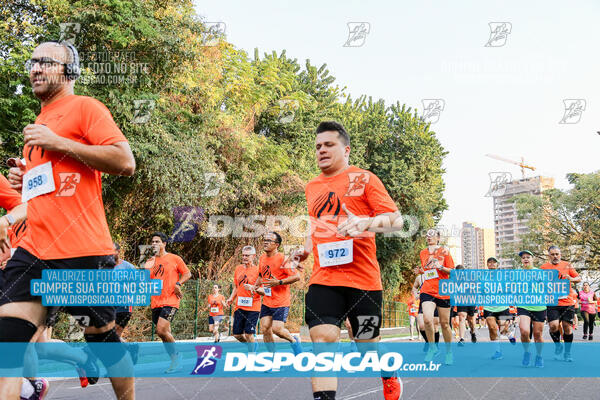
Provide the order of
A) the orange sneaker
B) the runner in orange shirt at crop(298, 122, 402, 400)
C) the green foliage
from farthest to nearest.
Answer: the green foliage, the orange sneaker, the runner in orange shirt at crop(298, 122, 402, 400)

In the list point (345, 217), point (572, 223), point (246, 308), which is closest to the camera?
point (345, 217)

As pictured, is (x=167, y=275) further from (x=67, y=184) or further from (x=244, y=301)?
(x=67, y=184)

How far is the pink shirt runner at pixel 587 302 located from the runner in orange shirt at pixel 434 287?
15059 millimetres

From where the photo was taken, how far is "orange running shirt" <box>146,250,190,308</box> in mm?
10156

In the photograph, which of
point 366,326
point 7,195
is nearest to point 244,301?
point 7,195

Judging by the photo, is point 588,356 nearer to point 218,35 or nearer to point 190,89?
point 190,89

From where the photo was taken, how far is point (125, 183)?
1703 centimetres

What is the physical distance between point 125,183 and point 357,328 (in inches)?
540

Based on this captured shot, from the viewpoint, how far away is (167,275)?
33.8 feet

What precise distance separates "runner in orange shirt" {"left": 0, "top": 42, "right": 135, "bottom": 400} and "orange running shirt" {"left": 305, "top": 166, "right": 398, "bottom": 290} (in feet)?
5.93

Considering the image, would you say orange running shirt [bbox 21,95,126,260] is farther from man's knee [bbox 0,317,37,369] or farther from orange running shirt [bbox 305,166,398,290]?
orange running shirt [bbox 305,166,398,290]

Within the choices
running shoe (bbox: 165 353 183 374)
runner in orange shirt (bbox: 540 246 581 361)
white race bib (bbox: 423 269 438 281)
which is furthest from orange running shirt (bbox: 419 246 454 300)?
running shoe (bbox: 165 353 183 374)

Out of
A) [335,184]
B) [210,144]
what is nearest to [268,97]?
[210,144]

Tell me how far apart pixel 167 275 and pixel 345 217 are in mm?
6401
